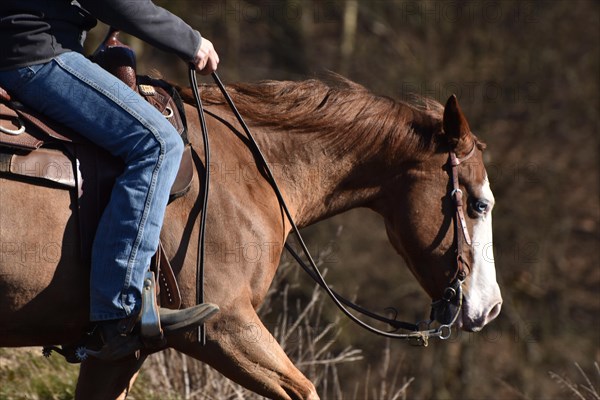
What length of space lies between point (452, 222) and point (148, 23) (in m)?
1.78

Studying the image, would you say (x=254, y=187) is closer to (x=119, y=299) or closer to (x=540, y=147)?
(x=119, y=299)

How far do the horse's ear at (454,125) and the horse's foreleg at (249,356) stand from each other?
4.46 feet

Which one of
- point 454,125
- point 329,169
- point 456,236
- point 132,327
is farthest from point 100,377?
point 454,125

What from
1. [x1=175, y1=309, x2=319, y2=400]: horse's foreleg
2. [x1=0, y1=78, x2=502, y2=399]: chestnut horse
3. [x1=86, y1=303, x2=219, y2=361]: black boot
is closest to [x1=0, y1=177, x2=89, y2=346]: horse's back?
[x1=0, y1=78, x2=502, y2=399]: chestnut horse

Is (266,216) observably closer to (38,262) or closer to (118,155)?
(118,155)

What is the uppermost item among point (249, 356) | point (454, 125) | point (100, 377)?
point (454, 125)

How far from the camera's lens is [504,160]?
14.4m

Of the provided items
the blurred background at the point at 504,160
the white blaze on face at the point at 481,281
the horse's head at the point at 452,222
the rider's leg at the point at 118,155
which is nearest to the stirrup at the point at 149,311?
the rider's leg at the point at 118,155

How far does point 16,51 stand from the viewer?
3.65m

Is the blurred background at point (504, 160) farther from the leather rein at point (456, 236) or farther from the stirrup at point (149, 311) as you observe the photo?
the stirrup at point (149, 311)

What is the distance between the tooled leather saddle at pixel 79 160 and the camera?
3576mm

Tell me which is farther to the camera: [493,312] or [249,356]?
[493,312]

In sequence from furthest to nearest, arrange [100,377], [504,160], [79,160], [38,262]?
[504,160], [100,377], [79,160], [38,262]

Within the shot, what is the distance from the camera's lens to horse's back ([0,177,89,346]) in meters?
3.54
